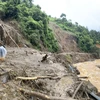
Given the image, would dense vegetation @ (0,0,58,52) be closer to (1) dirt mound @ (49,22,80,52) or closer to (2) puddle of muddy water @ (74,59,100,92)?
(2) puddle of muddy water @ (74,59,100,92)

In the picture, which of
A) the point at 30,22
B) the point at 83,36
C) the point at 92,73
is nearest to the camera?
the point at 92,73

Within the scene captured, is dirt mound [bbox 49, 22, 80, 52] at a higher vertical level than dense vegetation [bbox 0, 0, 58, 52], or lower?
lower

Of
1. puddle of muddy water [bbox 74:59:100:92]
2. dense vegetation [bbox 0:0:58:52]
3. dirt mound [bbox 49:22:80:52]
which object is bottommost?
puddle of muddy water [bbox 74:59:100:92]

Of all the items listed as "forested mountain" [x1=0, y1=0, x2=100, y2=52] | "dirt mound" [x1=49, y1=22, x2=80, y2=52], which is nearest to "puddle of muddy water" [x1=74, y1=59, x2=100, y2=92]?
"forested mountain" [x1=0, y1=0, x2=100, y2=52]

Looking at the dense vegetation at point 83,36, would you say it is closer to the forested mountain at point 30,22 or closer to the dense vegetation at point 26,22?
the forested mountain at point 30,22

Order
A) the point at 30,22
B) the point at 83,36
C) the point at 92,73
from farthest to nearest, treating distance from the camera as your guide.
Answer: the point at 83,36 < the point at 30,22 < the point at 92,73

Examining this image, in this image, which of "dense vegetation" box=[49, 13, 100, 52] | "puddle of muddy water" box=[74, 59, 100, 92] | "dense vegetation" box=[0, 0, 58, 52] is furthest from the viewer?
"dense vegetation" box=[49, 13, 100, 52]

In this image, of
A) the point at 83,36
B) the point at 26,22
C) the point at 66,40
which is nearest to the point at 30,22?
the point at 26,22

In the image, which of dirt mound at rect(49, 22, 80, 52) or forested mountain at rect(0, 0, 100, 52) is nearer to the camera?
forested mountain at rect(0, 0, 100, 52)

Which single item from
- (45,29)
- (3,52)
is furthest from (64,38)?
(3,52)

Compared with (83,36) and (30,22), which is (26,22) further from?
(83,36)

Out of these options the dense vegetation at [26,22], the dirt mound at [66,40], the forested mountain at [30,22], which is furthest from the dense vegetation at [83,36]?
the dense vegetation at [26,22]

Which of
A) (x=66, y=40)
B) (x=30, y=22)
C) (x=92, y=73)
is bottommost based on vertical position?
(x=92, y=73)

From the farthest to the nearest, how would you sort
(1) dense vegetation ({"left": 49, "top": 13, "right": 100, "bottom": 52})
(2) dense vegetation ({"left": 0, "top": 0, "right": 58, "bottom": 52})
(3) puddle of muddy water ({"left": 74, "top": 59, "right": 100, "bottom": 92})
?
1. (1) dense vegetation ({"left": 49, "top": 13, "right": 100, "bottom": 52})
2. (2) dense vegetation ({"left": 0, "top": 0, "right": 58, "bottom": 52})
3. (3) puddle of muddy water ({"left": 74, "top": 59, "right": 100, "bottom": 92})
